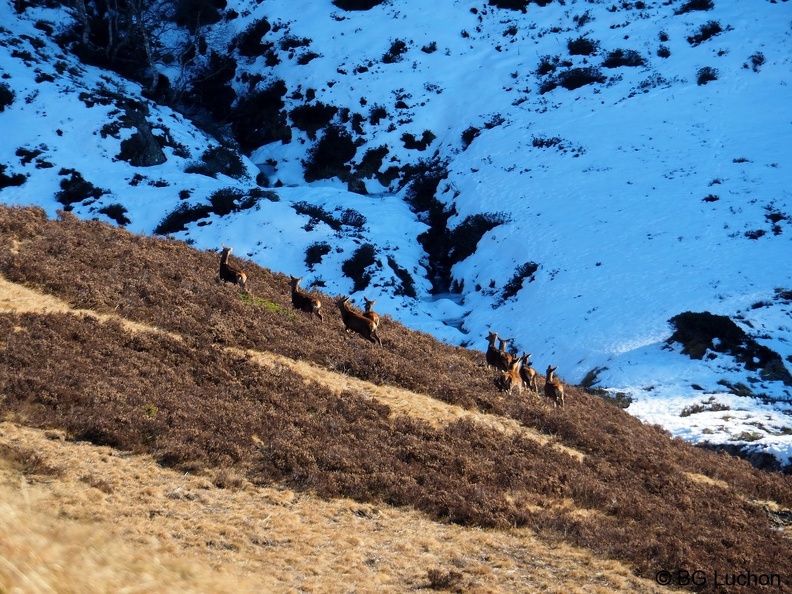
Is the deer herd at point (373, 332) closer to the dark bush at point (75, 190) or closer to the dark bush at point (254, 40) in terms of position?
the dark bush at point (75, 190)

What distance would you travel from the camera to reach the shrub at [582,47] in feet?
192

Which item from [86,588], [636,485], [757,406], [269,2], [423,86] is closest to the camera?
[86,588]

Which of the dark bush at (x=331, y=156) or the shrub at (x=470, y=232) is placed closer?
the shrub at (x=470, y=232)

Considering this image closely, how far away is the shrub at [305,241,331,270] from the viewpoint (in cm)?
3934

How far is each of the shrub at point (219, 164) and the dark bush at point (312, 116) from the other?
694cm

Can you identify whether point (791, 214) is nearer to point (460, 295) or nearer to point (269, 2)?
point (460, 295)

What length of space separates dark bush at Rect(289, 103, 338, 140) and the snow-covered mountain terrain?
158mm


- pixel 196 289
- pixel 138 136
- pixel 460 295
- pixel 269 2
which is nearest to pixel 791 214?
pixel 460 295

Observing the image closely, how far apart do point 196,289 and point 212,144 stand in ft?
119

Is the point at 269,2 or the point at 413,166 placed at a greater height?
the point at 269,2

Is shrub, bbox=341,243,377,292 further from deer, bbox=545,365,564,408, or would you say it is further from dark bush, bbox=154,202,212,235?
deer, bbox=545,365,564,408

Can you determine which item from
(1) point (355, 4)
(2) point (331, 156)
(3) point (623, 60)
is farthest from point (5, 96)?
(3) point (623, 60)

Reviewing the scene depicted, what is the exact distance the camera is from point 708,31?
2298 inches

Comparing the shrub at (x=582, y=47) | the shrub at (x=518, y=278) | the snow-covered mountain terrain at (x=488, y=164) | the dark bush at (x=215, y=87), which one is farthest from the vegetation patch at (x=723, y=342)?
the dark bush at (x=215, y=87)
